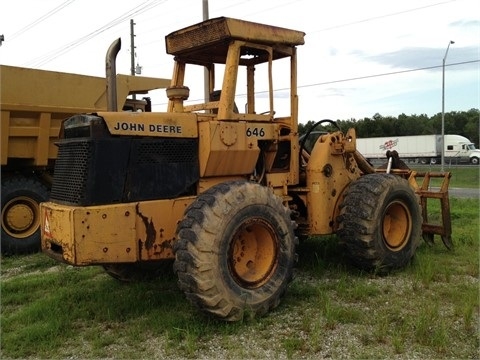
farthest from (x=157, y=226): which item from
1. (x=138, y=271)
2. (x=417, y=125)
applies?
(x=417, y=125)

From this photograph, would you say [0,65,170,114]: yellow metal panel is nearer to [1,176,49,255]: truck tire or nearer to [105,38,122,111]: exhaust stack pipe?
[1,176,49,255]: truck tire

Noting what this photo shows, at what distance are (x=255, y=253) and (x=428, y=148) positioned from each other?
2025 inches

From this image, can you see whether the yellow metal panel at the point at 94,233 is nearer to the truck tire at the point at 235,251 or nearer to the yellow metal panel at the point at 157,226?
the yellow metal panel at the point at 157,226

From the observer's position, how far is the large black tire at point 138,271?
5.84 metres

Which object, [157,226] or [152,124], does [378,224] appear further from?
[152,124]

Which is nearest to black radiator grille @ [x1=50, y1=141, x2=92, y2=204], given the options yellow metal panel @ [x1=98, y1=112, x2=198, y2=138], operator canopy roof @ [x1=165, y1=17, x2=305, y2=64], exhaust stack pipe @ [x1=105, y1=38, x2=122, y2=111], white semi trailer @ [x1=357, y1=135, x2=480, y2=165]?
yellow metal panel @ [x1=98, y1=112, x2=198, y2=138]

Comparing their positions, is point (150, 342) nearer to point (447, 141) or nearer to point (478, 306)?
point (478, 306)

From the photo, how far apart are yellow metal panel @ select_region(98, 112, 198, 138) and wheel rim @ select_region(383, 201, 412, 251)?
9.05ft

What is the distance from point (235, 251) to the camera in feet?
15.8

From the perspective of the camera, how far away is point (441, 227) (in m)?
7.16

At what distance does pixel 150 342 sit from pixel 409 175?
4561 mm

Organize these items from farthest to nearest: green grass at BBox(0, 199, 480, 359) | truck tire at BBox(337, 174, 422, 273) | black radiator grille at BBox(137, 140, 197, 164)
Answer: truck tire at BBox(337, 174, 422, 273)
black radiator grille at BBox(137, 140, 197, 164)
green grass at BBox(0, 199, 480, 359)

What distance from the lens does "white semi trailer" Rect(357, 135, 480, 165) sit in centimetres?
5019

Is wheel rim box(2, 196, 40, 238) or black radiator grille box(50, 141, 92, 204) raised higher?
black radiator grille box(50, 141, 92, 204)
